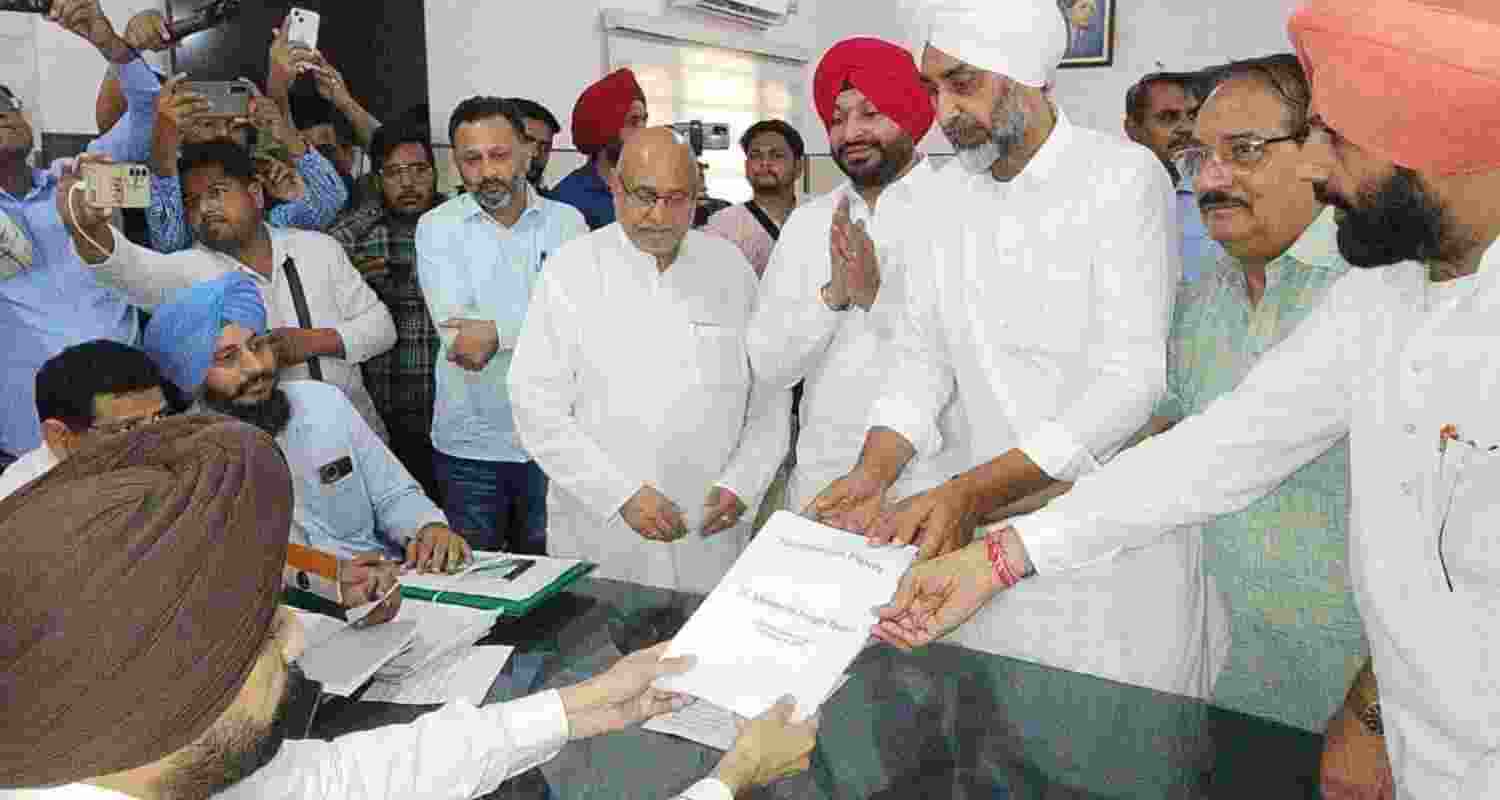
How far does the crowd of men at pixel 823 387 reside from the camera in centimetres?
103

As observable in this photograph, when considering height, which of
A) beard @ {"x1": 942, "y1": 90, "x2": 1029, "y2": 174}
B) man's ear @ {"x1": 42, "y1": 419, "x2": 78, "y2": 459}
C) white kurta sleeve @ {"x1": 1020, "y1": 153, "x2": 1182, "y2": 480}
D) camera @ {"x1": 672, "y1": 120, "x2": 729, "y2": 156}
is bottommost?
man's ear @ {"x1": 42, "y1": 419, "x2": 78, "y2": 459}

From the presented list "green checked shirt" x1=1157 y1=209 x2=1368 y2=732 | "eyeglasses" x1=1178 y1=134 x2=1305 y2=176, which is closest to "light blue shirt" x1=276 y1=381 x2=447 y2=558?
"green checked shirt" x1=1157 y1=209 x2=1368 y2=732

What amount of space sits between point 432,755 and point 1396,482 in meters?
1.19

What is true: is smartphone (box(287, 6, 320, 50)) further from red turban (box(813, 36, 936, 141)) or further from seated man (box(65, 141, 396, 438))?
red turban (box(813, 36, 936, 141))

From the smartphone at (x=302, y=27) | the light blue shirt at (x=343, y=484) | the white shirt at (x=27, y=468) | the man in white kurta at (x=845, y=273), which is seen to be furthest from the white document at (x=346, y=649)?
the smartphone at (x=302, y=27)

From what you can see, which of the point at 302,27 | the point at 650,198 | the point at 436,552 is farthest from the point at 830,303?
the point at 302,27

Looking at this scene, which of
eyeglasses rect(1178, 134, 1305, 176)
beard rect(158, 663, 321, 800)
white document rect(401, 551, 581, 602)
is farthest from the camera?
white document rect(401, 551, 581, 602)

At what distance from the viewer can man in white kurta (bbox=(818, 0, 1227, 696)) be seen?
1.95 meters

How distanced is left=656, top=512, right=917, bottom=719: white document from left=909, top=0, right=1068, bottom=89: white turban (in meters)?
0.97

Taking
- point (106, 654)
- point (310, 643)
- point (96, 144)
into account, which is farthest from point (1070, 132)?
point (96, 144)

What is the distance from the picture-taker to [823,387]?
2727 mm

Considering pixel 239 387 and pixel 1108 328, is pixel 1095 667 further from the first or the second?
pixel 239 387

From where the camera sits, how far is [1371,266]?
1317 mm

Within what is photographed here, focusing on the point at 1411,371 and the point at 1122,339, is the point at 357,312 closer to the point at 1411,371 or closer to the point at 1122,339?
the point at 1122,339
